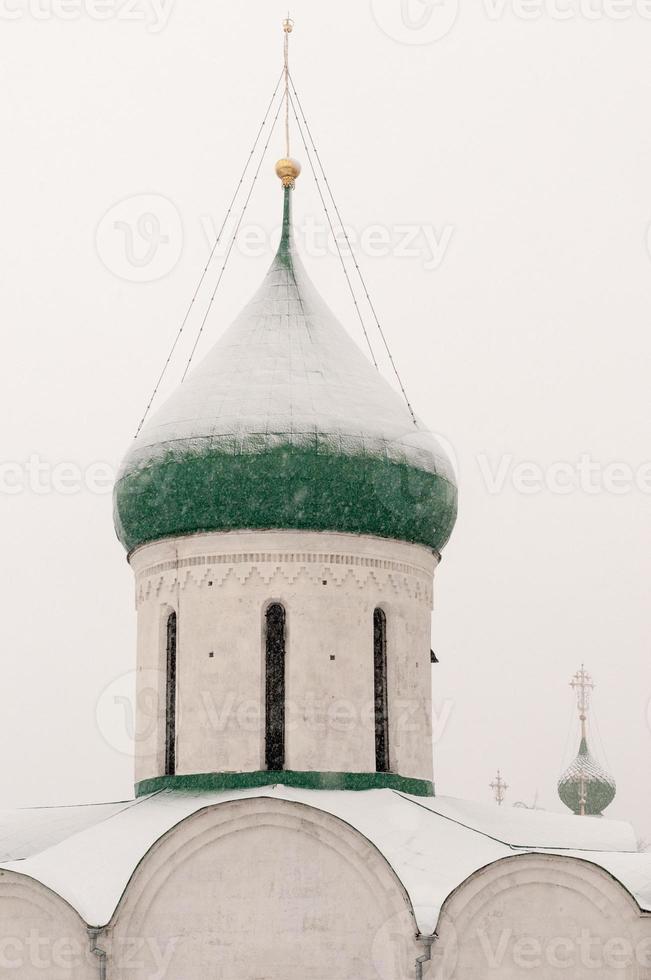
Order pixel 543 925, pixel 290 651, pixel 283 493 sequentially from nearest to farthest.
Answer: pixel 543 925, pixel 290 651, pixel 283 493

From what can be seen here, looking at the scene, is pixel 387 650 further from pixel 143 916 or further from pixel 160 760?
pixel 143 916

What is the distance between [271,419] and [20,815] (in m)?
4.41

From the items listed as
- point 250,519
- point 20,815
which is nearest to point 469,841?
point 250,519

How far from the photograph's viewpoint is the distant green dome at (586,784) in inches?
1248

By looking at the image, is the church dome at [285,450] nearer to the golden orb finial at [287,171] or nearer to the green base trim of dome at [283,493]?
the green base trim of dome at [283,493]

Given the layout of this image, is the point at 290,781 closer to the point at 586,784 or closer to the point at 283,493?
the point at 283,493

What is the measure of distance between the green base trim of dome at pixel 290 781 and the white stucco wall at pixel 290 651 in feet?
0.23

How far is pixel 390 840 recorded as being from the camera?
14117mm

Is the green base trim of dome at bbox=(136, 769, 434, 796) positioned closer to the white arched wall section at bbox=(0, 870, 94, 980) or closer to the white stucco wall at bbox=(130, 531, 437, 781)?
the white stucco wall at bbox=(130, 531, 437, 781)

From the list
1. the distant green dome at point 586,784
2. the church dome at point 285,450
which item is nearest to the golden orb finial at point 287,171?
the church dome at point 285,450

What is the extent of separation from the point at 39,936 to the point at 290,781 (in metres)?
2.56

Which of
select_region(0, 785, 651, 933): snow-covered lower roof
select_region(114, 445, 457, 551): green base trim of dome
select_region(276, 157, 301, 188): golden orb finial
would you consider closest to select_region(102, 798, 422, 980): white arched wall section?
select_region(0, 785, 651, 933): snow-covered lower roof

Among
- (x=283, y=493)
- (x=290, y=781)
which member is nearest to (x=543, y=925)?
(x=290, y=781)

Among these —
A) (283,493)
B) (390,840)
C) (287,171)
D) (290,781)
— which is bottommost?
(390,840)
